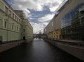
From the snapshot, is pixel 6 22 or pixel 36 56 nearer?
pixel 36 56

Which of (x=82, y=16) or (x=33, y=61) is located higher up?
(x=82, y=16)

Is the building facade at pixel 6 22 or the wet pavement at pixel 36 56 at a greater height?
the building facade at pixel 6 22

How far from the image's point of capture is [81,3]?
26375 mm

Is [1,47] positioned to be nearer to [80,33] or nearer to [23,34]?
[80,33]

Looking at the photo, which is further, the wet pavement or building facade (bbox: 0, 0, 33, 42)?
building facade (bbox: 0, 0, 33, 42)

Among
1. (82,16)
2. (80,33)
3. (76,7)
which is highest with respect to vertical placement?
(76,7)

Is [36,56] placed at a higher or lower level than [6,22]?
lower

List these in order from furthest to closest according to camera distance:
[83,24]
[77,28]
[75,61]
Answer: [77,28] < [83,24] < [75,61]

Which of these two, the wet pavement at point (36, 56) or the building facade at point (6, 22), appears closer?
the wet pavement at point (36, 56)

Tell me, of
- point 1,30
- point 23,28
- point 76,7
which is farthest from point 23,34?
point 76,7

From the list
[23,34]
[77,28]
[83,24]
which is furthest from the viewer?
[23,34]

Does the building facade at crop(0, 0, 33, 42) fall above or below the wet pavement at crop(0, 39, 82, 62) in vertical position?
above

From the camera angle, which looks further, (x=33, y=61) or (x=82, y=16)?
(x=82, y=16)

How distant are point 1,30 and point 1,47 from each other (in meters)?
5.47
